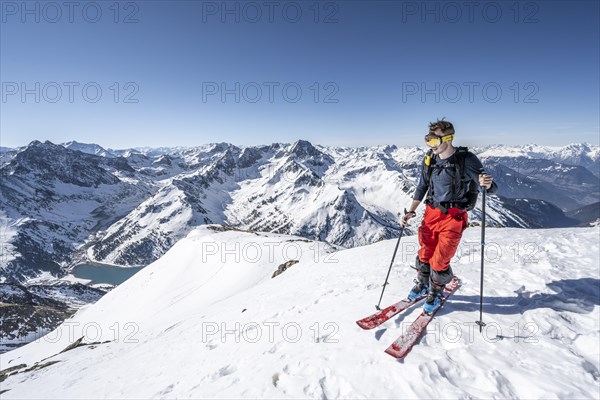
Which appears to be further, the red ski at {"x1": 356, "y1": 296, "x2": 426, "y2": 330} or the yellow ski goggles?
the red ski at {"x1": 356, "y1": 296, "x2": 426, "y2": 330}

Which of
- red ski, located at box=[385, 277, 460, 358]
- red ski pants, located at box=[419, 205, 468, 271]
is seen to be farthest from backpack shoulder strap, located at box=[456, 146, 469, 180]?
red ski, located at box=[385, 277, 460, 358]

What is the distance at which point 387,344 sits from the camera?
6.80m

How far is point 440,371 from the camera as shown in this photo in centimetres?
592

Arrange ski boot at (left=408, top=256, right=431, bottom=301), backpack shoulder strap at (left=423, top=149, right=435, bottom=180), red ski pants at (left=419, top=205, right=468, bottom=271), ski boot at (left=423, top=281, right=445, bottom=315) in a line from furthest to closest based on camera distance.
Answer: ski boot at (left=408, top=256, right=431, bottom=301)
backpack shoulder strap at (left=423, top=149, right=435, bottom=180)
ski boot at (left=423, top=281, right=445, bottom=315)
red ski pants at (left=419, top=205, right=468, bottom=271)

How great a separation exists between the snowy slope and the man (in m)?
1.31

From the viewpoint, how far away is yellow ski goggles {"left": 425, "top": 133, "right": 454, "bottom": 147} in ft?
24.4

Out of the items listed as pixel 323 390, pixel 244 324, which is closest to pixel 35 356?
pixel 244 324

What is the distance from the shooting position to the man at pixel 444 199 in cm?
743

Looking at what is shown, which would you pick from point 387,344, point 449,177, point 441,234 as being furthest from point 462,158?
point 387,344

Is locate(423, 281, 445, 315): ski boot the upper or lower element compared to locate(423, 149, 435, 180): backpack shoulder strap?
lower

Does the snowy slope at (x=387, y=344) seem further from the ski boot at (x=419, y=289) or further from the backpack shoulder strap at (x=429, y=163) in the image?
the backpack shoulder strap at (x=429, y=163)

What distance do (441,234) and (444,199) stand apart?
0.95 m

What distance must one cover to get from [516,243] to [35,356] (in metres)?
53.8

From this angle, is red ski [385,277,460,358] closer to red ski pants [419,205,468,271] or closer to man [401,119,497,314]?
man [401,119,497,314]
